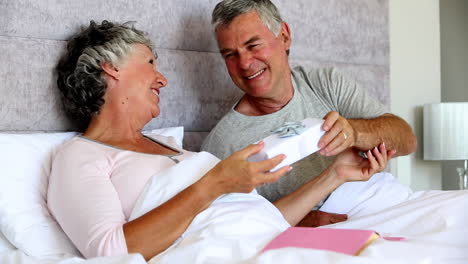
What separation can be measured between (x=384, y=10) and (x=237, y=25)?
1.11m

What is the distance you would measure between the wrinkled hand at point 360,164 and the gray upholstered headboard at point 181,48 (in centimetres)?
59

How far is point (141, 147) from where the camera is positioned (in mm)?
1711

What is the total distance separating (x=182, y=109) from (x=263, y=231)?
0.88m

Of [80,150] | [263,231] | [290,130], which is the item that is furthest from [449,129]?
[80,150]

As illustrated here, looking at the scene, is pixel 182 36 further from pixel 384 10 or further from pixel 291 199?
pixel 384 10

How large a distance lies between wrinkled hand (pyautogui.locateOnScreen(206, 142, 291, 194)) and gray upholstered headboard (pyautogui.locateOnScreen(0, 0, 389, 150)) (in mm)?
720

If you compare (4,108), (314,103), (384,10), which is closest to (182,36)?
(314,103)

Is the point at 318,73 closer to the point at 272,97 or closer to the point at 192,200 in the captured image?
the point at 272,97

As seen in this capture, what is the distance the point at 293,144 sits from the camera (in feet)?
4.51

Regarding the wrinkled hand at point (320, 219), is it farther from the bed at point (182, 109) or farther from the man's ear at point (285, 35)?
the man's ear at point (285, 35)

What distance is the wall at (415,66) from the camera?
9.75 feet

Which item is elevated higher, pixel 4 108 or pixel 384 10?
pixel 384 10

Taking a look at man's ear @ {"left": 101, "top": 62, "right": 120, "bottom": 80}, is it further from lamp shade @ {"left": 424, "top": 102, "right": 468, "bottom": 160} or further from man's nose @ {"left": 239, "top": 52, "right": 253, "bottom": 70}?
lamp shade @ {"left": 424, "top": 102, "right": 468, "bottom": 160}

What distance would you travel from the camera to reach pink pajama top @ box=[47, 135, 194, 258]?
4.33 ft
